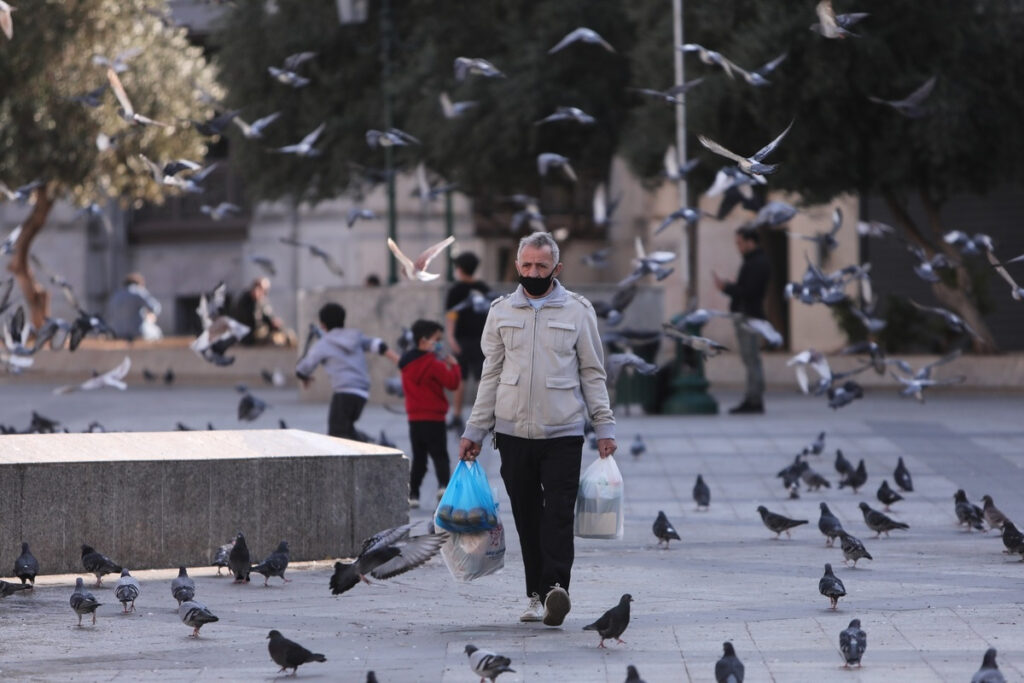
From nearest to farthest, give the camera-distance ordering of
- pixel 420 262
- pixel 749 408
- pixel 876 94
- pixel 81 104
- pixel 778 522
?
pixel 778 522 → pixel 420 262 → pixel 749 408 → pixel 876 94 → pixel 81 104

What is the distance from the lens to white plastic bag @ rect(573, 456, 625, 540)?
7.51m

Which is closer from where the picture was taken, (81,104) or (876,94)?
(876,94)

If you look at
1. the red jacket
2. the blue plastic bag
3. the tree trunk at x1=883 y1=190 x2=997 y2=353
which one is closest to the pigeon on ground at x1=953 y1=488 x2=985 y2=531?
the red jacket

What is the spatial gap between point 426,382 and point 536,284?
162 inches

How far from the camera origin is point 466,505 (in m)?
7.50

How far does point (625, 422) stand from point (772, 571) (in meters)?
9.81

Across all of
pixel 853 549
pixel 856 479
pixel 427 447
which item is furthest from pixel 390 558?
pixel 856 479

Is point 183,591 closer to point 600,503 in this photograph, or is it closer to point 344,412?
point 600,503

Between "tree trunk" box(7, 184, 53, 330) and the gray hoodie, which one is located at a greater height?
"tree trunk" box(7, 184, 53, 330)

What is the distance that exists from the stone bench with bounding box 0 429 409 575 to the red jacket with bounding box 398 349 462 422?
1.68 m

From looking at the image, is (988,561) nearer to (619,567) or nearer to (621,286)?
(619,567)

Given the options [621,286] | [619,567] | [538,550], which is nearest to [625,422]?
[621,286]

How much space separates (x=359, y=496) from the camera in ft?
31.3

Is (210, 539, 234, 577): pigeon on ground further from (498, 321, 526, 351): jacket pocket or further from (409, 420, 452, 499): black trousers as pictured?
(409, 420, 452, 499): black trousers
